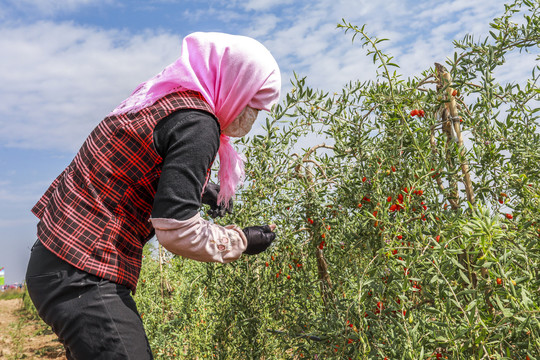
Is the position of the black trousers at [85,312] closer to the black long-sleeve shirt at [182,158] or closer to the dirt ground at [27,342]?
the black long-sleeve shirt at [182,158]

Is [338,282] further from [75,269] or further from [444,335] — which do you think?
[75,269]

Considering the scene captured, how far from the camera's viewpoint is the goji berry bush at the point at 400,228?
3.95 ft

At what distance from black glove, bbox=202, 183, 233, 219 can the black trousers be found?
0.64 meters

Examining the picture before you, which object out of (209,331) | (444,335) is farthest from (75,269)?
(209,331)

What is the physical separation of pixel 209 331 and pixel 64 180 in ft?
5.15

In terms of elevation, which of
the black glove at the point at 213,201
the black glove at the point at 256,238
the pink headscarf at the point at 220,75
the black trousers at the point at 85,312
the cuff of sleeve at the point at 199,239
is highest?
the pink headscarf at the point at 220,75

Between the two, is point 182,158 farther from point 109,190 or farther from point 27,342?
point 27,342

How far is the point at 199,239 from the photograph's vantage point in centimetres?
127

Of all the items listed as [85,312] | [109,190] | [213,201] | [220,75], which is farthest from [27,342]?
[220,75]

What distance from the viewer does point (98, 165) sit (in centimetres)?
128

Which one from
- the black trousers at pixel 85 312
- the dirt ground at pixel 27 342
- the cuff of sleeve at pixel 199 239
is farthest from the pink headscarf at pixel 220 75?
the dirt ground at pixel 27 342

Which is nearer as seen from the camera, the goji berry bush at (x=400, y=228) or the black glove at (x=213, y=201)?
the goji berry bush at (x=400, y=228)

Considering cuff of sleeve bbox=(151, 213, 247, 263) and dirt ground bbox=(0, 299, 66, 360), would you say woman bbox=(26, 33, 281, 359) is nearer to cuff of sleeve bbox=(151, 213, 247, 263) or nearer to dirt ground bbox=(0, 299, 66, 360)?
cuff of sleeve bbox=(151, 213, 247, 263)

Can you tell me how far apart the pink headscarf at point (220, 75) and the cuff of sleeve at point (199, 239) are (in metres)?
0.34
